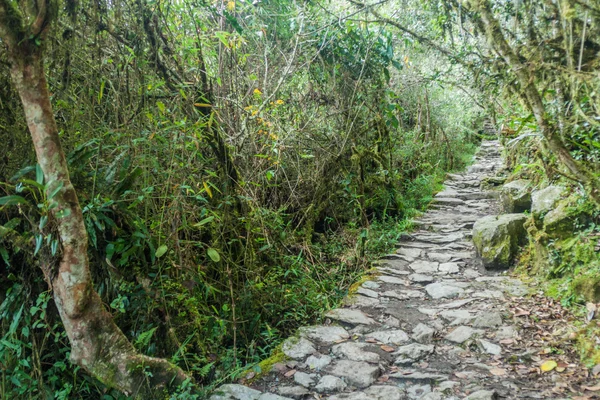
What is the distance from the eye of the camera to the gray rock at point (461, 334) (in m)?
3.53

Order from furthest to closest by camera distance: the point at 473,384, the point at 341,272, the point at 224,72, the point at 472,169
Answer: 1. the point at 472,169
2. the point at 341,272
3. the point at 224,72
4. the point at 473,384

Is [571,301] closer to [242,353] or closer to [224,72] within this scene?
[242,353]

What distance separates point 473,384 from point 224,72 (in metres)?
3.65

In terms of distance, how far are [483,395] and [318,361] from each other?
45.1 inches

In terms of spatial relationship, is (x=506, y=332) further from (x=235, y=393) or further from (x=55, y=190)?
(x=55, y=190)

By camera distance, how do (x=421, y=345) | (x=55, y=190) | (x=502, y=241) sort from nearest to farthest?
1. (x=55, y=190)
2. (x=421, y=345)
3. (x=502, y=241)

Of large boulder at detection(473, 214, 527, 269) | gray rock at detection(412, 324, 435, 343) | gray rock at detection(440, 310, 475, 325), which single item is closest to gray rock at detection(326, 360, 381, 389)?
gray rock at detection(412, 324, 435, 343)

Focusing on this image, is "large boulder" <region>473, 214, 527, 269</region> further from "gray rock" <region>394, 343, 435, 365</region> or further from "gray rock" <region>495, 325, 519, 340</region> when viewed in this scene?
"gray rock" <region>394, 343, 435, 365</region>

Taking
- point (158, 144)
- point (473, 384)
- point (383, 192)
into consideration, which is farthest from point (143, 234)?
point (383, 192)

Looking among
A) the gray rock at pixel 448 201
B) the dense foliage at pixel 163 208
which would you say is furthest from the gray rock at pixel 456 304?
the gray rock at pixel 448 201

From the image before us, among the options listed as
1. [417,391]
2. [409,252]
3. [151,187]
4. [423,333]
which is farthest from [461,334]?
[151,187]

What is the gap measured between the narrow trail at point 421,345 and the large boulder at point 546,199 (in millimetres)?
760

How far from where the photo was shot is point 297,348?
3.47 metres

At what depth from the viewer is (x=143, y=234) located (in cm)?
295
